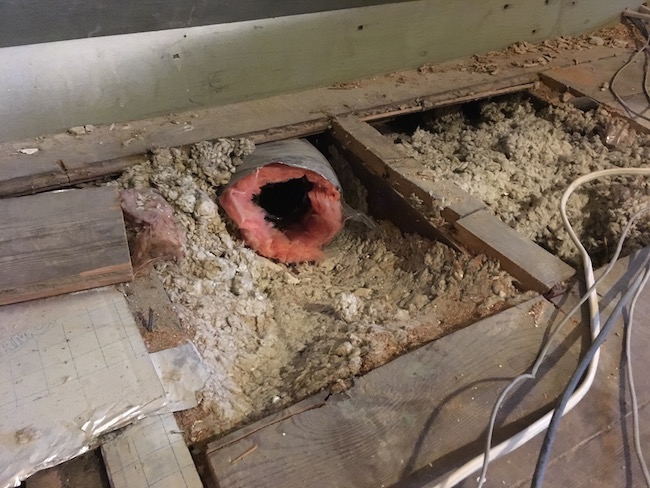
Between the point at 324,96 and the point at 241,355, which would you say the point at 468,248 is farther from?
the point at 324,96

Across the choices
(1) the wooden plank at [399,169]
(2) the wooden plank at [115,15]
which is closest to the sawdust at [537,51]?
(1) the wooden plank at [399,169]

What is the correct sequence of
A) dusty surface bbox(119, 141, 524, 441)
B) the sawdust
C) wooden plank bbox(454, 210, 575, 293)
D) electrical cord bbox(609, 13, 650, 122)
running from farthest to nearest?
the sawdust → electrical cord bbox(609, 13, 650, 122) → wooden plank bbox(454, 210, 575, 293) → dusty surface bbox(119, 141, 524, 441)

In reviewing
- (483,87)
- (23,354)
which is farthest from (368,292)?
(483,87)

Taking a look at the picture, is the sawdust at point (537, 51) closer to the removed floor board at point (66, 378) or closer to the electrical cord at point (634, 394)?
the electrical cord at point (634, 394)

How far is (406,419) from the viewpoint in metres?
1.17

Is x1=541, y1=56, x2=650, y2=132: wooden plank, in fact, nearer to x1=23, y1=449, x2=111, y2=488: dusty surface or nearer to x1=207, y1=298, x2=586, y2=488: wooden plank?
x1=207, y1=298, x2=586, y2=488: wooden plank

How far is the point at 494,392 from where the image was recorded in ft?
4.05

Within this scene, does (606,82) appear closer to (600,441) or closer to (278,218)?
(278,218)

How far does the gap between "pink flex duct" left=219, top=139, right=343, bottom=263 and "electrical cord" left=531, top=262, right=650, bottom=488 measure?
0.97m

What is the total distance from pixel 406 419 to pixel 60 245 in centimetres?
102

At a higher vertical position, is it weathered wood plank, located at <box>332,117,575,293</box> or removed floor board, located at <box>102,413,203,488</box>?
weathered wood plank, located at <box>332,117,575,293</box>

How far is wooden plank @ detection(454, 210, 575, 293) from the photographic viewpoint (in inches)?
59.1

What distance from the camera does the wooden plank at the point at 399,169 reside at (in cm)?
176

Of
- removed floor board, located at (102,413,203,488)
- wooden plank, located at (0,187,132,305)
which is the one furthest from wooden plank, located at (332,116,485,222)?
removed floor board, located at (102,413,203,488)
